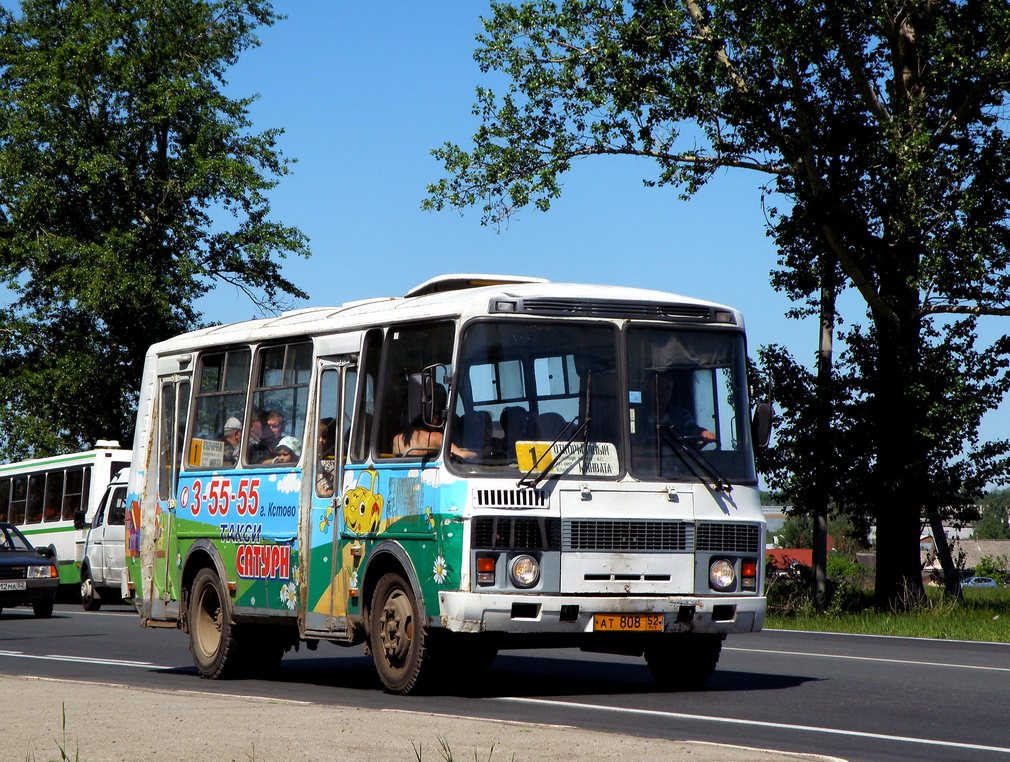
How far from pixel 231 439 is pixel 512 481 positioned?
4.07 metres

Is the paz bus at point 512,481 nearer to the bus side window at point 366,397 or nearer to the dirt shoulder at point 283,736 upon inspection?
the bus side window at point 366,397

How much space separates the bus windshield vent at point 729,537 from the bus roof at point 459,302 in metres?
1.65

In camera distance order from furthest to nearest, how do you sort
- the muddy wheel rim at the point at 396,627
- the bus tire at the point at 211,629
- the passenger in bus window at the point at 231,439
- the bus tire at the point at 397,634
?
the passenger in bus window at the point at 231,439 < the bus tire at the point at 211,629 < the muddy wheel rim at the point at 396,627 < the bus tire at the point at 397,634

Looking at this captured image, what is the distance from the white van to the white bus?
31.0 inches

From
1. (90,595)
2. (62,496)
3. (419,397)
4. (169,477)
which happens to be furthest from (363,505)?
(62,496)

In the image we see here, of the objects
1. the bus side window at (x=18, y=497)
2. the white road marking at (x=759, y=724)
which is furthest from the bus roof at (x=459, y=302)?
the bus side window at (x=18, y=497)

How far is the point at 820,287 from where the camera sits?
28.6m

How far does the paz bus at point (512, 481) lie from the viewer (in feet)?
39.5

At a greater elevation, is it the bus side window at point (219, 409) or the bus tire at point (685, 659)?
the bus side window at point (219, 409)

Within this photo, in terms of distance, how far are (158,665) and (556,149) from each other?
1422cm

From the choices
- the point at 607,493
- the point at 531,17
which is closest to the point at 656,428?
the point at 607,493

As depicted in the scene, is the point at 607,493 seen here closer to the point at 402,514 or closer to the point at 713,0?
the point at 402,514

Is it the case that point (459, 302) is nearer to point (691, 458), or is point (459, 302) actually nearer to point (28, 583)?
point (691, 458)

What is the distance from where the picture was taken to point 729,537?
1270 centimetres
